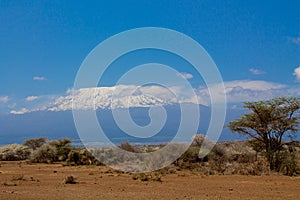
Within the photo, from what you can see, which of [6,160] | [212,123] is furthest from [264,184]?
[6,160]

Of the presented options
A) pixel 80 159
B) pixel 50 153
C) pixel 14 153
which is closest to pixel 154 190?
pixel 80 159

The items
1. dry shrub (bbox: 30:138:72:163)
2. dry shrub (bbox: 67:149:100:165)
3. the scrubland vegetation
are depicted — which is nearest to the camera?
the scrubland vegetation

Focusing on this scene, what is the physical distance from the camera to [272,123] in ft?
91.5

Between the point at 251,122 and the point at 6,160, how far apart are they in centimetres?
3121

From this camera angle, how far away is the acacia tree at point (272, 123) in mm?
27812

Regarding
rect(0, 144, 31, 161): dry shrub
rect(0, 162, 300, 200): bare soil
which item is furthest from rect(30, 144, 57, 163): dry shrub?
rect(0, 162, 300, 200): bare soil

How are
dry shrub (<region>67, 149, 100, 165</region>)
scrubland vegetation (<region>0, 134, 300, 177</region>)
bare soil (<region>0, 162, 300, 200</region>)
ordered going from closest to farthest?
bare soil (<region>0, 162, 300, 200</region>), scrubland vegetation (<region>0, 134, 300, 177</region>), dry shrub (<region>67, 149, 100, 165</region>)

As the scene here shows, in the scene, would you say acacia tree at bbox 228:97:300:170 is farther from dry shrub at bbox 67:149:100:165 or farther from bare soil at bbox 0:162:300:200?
dry shrub at bbox 67:149:100:165

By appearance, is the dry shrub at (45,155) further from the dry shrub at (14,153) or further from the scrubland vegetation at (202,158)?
the dry shrub at (14,153)

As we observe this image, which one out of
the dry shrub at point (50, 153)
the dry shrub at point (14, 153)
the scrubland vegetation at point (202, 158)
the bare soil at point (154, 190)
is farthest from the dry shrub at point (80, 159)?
the bare soil at point (154, 190)

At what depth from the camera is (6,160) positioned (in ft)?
154

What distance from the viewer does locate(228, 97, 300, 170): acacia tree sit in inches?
1095

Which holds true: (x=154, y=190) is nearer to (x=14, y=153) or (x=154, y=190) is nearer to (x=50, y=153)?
(x=50, y=153)

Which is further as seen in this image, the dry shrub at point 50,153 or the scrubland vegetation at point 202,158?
the dry shrub at point 50,153
